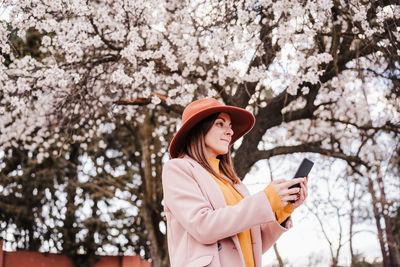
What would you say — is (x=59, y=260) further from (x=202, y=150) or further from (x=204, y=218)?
(x=204, y=218)

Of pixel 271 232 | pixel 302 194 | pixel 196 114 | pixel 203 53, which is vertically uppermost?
pixel 203 53

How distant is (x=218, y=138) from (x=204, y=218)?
51 cm

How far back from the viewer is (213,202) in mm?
1822

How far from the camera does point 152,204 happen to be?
27.2ft

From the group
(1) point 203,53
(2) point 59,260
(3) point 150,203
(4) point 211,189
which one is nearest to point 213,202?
(4) point 211,189

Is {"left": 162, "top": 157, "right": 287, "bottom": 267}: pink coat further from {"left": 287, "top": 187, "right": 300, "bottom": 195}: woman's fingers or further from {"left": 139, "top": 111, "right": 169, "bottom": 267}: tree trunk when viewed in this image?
{"left": 139, "top": 111, "right": 169, "bottom": 267}: tree trunk

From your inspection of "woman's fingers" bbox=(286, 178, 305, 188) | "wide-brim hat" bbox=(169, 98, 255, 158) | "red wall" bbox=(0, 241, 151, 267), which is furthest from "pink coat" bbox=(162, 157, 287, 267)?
"red wall" bbox=(0, 241, 151, 267)

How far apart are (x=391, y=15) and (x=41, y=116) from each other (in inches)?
229

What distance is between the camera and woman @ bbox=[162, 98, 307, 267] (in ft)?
5.50

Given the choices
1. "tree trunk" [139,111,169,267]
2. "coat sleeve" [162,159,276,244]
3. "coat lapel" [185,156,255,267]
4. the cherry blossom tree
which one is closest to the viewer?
"coat sleeve" [162,159,276,244]

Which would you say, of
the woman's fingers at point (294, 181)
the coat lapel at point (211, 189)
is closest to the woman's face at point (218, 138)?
the coat lapel at point (211, 189)

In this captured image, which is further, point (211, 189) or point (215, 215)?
point (211, 189)

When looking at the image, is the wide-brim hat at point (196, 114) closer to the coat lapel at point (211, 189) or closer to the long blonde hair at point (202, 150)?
the long blonde hair at point (202, 150)

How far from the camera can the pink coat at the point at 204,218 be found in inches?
65.7
